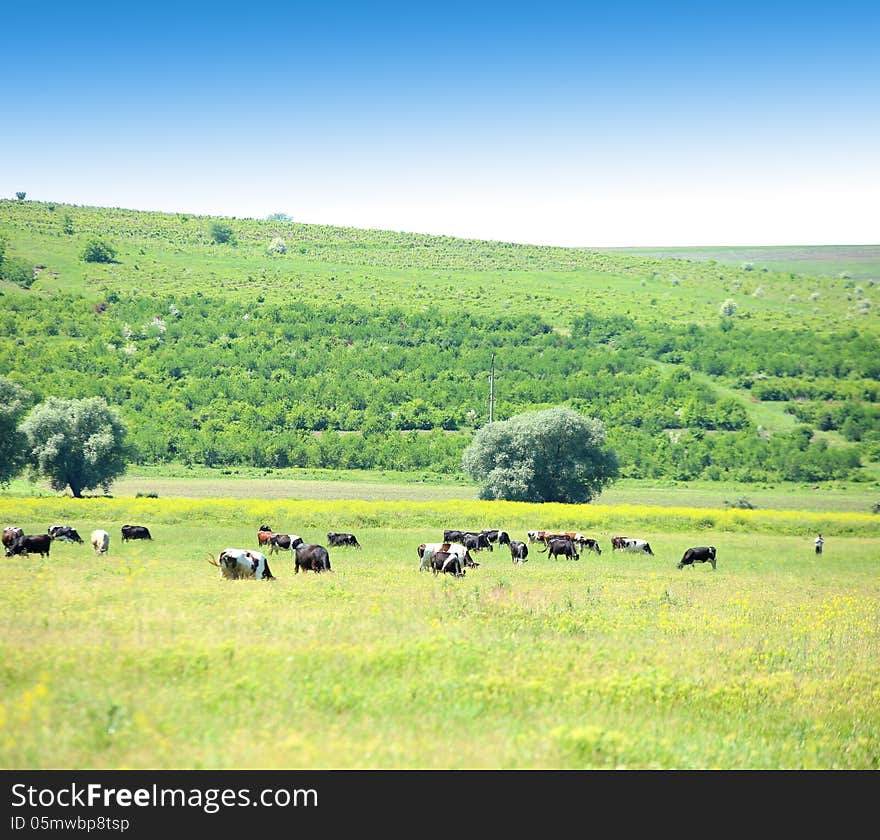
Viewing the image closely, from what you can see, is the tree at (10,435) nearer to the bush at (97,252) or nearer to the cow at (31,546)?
the cow at (31,546)

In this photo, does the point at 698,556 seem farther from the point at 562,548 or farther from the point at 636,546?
the point at 562,548

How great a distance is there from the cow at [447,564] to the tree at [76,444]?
141 ft

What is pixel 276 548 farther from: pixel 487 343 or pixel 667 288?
pixel 667 288

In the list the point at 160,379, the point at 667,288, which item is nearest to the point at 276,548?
the point at 160,379

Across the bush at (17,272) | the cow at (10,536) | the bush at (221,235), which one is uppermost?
the bush at (221,235)

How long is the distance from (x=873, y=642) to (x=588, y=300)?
14365 centimetres

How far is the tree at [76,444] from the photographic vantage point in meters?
68.4

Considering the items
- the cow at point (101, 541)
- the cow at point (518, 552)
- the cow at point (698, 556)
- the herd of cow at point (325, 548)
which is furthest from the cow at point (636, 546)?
the cow at point (101, 541)

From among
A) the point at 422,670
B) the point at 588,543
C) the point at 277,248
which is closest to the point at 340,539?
the point at 588,543

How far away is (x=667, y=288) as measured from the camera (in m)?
179

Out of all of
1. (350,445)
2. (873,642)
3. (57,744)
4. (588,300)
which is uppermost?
(588,300)

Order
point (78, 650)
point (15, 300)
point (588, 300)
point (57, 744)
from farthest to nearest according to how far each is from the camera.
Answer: point (588, 300)
point (15, 300)
point (78, 650)
point (57, 744)

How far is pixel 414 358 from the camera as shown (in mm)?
132125

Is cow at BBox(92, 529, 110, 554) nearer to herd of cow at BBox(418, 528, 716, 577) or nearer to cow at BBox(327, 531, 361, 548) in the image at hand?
cow at BBox(327, 531, 361, 548)
